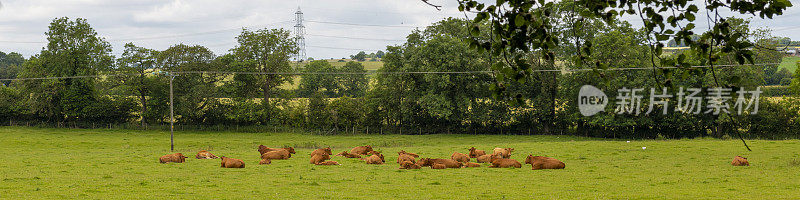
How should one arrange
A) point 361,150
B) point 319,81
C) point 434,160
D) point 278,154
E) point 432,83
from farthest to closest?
point 319,81 < point 432,83 < point 361,150 < point 278,154 < point 434,160

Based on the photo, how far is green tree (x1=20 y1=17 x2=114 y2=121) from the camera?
59.7 metres

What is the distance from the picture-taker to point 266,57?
206ft

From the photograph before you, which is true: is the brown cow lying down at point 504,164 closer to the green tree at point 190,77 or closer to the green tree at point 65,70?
the green tree at point 190,77

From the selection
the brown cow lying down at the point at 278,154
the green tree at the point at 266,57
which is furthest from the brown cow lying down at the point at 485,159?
the green tree at the point at 266,57

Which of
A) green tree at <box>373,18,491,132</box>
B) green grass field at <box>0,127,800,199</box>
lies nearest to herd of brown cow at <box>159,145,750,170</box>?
green grass field at <box>0,127,800,199</box>

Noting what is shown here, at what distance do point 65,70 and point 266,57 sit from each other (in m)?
19.4

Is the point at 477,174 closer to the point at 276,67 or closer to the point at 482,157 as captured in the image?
the point at 482,157

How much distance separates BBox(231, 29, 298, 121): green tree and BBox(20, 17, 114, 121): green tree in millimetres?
14046

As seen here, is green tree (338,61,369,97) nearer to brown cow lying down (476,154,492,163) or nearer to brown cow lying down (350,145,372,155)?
brown cow lying down (350,145,372,155)

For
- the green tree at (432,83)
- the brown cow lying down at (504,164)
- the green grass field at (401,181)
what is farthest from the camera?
the green tree at (432,83)

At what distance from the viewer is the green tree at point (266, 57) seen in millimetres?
61781

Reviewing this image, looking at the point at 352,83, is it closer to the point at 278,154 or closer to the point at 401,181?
the point at 278,154

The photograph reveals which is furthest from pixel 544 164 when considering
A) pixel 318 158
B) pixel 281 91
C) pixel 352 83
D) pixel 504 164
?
pixel 352 83

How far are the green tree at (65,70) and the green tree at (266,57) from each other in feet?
46.1
